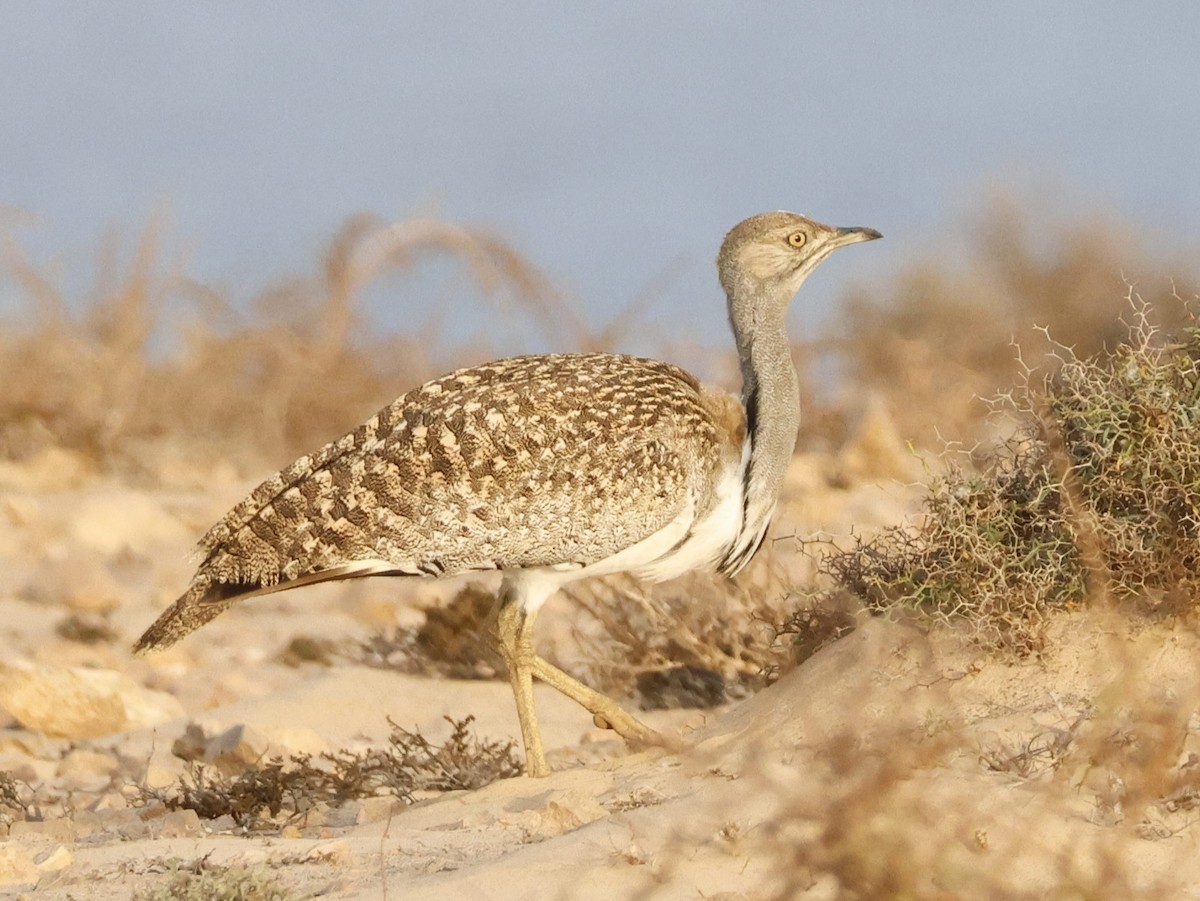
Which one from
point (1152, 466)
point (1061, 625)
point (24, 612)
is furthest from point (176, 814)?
point (24, 612)

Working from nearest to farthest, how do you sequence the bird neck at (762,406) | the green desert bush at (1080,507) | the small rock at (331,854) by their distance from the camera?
1. the small rock at (331,854)
2. the green desert bush at (1080,507)
3. the bird neck at (762,406)

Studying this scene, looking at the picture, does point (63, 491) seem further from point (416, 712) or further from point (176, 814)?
point (176, 814)

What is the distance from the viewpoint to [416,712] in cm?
740

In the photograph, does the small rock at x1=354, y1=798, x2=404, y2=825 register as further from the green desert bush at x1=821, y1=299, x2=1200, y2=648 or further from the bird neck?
the green desert bush at x1=821, y1=299, x2=1200, y2=648

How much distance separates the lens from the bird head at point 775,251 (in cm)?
611

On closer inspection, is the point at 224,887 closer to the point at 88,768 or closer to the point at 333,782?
the point at 333,782

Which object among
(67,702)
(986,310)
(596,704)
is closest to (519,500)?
(596,704)

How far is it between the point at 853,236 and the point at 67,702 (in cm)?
408

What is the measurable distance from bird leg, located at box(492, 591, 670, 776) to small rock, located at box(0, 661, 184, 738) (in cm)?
Result: 260

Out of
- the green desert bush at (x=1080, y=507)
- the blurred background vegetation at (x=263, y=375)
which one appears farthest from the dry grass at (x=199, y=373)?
the green desert bush at (x=1080, y=507)

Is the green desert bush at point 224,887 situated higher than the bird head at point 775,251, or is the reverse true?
the bird head at point 775,251

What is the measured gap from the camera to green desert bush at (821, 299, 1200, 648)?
4.75m

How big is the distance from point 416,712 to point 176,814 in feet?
6.55

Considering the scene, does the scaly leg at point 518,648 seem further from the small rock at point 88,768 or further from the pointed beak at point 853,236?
the small rock at point 88,768
